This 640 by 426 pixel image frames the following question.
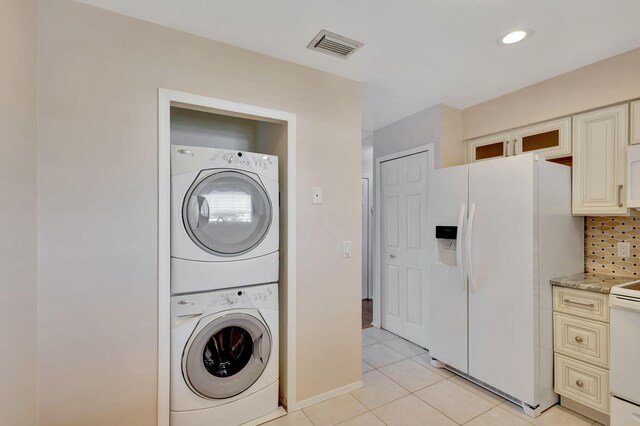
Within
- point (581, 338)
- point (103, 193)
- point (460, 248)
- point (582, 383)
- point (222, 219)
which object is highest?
point (103, 193)

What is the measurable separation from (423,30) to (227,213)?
163 centimetres

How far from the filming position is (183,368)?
1761mm

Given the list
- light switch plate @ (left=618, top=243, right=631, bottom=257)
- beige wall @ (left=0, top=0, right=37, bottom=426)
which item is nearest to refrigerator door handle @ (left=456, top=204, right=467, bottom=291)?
light switch plate @ (left=618, top=243, right=631, bottom=257)

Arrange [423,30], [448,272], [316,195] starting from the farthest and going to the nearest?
[448,272], [316,195], [423,30]

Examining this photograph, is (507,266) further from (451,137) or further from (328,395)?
(328,395)

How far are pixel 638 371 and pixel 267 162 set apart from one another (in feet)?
8.29

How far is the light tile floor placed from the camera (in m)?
2.00

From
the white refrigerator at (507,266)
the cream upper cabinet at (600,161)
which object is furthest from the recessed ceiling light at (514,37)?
the cream upper cabinet at (600,161)

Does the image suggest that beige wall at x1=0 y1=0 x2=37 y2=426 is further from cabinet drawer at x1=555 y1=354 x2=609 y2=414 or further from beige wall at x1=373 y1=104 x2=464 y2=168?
cabinet drawer at x1=555 y1=354 x2=609 y2=414

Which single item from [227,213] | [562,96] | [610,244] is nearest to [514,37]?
[562,96]

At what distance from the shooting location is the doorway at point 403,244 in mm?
3117

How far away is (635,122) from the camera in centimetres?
197

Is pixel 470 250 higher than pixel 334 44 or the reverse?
the reverse

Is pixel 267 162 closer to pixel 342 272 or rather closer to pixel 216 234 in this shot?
pixel 216 234
